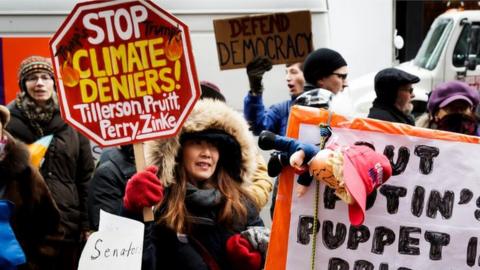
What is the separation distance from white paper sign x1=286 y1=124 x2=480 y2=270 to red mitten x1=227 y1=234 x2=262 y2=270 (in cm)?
46

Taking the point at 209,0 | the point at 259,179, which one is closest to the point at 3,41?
the point at 209,0

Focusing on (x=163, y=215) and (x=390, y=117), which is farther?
(x=390, y=117)

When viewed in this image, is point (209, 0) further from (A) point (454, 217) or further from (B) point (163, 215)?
(A) point (454, 217)

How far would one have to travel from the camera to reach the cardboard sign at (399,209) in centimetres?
332

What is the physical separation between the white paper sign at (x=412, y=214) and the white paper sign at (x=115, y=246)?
59 centimetres

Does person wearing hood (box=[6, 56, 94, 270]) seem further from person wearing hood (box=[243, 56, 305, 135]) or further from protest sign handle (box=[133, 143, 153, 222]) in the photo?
protest sign handle (box=[133, 143, 153, 222])

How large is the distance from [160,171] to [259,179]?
90 centimetres

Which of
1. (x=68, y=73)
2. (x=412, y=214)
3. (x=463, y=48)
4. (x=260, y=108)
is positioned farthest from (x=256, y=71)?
(x=463, y=48)

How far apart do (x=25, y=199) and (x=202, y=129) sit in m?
1.14

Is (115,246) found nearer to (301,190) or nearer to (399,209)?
(301,190)

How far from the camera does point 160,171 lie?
3.80 m

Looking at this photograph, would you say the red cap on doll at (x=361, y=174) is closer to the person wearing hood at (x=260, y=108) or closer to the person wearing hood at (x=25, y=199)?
the person wearing hood at (x=25, y=199)

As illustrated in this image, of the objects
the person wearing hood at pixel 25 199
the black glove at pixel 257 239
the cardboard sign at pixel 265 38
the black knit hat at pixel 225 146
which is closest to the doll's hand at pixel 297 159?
the black glove at pixel 257 239

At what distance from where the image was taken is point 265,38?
644cm
